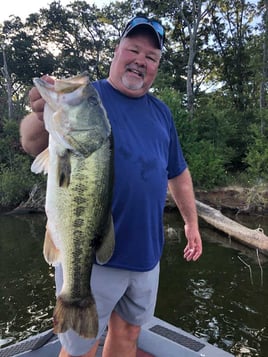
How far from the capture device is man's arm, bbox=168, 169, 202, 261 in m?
2.50

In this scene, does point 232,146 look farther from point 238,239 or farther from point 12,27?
point 12,27

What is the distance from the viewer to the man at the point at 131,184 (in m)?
1.94

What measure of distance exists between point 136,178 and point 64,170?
519 mm

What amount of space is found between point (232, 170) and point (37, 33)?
16.6 metres

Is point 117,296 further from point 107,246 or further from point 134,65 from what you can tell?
point 134,65

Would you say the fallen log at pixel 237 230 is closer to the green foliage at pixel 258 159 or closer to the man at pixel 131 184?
the green foliage at pixel 258 159

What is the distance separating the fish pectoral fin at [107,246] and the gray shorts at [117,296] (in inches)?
8.2

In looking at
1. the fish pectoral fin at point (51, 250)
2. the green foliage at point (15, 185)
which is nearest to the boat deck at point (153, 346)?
the fish pectoral fin at point (51, 250)

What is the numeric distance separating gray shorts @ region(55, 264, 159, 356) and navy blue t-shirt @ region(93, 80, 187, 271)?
73 millimetres

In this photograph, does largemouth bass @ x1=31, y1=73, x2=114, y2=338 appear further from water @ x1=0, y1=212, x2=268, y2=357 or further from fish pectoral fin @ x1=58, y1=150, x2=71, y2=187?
water @ x1=0, y1=212, x2=268, y2=357

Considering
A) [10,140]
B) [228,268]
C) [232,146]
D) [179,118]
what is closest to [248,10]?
[232,146]

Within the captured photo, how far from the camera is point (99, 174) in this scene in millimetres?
1587

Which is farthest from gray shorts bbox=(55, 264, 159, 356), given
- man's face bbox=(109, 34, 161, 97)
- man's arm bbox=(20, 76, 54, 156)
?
man's face bbox=(109, 34, 161, 97)

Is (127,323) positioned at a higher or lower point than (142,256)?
lower
